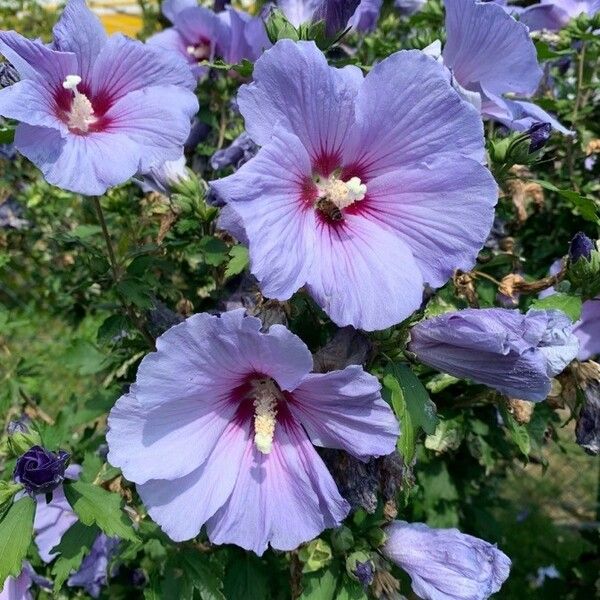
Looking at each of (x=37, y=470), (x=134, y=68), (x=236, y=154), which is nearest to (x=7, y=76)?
(x=134, y=68)

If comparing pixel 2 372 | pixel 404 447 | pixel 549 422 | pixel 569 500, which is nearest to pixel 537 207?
pixel 549 422

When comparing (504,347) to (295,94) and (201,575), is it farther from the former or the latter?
(201,575)

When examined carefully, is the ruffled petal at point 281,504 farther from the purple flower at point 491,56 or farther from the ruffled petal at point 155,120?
the purple flower at point 491,56

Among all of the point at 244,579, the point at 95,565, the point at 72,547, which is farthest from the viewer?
the point at 95,565

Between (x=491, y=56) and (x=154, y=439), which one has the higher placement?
(x=491, y=56)

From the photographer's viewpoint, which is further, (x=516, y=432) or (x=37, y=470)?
(x=516, y=432)

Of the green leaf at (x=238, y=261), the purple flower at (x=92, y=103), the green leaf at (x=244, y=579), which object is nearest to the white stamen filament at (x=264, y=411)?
the green leaf at (x=238, y=261)

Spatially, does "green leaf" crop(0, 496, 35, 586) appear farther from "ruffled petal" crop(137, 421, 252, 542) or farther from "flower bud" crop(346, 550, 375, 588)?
"flower bud" crop(346, 550, 375, 588)
